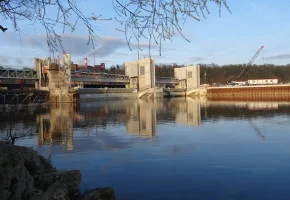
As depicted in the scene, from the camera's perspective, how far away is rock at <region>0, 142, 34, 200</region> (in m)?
5.92

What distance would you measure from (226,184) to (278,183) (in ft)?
5.37

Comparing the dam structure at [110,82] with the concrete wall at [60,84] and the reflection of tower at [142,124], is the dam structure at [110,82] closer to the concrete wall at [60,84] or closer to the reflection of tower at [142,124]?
the concrete wall at [60,84]

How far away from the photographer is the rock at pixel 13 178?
19.4 ft

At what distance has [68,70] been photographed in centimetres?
9794

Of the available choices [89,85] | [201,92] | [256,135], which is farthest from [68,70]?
[256,135]

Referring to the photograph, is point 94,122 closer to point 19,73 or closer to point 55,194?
point 55,194

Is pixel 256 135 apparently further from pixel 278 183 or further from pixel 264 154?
pixel 278 183

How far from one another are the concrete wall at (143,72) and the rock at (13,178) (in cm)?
12740

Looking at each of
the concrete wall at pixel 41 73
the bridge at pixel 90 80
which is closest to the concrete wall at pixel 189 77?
the bridge at pixel 90 80

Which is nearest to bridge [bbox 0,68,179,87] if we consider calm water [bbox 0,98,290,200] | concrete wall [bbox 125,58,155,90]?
concrete wall [bbox 125,58,155,90]

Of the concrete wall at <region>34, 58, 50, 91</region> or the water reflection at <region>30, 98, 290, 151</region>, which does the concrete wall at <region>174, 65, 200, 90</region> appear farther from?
the water reflection at <region>30, 98, 290, 151</region>

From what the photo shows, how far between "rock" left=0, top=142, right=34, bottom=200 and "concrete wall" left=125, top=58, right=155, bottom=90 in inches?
5016

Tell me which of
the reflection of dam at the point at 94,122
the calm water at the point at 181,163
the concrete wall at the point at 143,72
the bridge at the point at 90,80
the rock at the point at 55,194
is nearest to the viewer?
the rock at the point at 55,194

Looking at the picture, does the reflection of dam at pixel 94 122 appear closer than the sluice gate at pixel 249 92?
Yes
